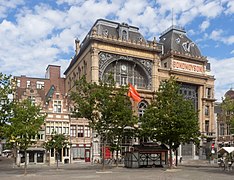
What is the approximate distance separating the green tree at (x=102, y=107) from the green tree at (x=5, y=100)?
21.6ft

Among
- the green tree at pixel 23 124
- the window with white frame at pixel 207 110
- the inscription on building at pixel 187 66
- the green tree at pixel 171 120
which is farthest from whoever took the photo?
the window with white frame at pixel 207 110

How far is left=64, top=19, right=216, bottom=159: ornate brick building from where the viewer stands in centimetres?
6194

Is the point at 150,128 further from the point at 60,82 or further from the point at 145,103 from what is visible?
the point at 60,82

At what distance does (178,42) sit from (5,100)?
49051 mm

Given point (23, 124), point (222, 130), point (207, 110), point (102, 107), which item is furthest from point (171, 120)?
point (222, 130)

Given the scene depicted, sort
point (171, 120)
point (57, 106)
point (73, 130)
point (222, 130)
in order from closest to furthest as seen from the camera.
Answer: point (171, 120) → point (73, 130) → point (57, 106) → point (222, 130)

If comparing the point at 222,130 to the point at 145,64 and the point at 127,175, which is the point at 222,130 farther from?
the point at 127,175

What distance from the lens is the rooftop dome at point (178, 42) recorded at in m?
73.0

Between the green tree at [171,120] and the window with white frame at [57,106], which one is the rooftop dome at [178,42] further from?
the green tree at [171,120]

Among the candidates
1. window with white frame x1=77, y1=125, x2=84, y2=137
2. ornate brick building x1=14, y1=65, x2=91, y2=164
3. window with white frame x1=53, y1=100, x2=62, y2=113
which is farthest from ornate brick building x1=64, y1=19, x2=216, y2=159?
window with white frame x1=53, y1=100, x2=62, y2=113

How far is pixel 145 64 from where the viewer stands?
6612 cm

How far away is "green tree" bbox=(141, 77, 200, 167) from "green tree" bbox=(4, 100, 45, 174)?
1168 centimetres

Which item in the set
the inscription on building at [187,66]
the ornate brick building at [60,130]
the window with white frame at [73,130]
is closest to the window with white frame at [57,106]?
the ornate brick building at [60,130]

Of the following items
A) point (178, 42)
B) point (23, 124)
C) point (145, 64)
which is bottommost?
point (23, 124)
